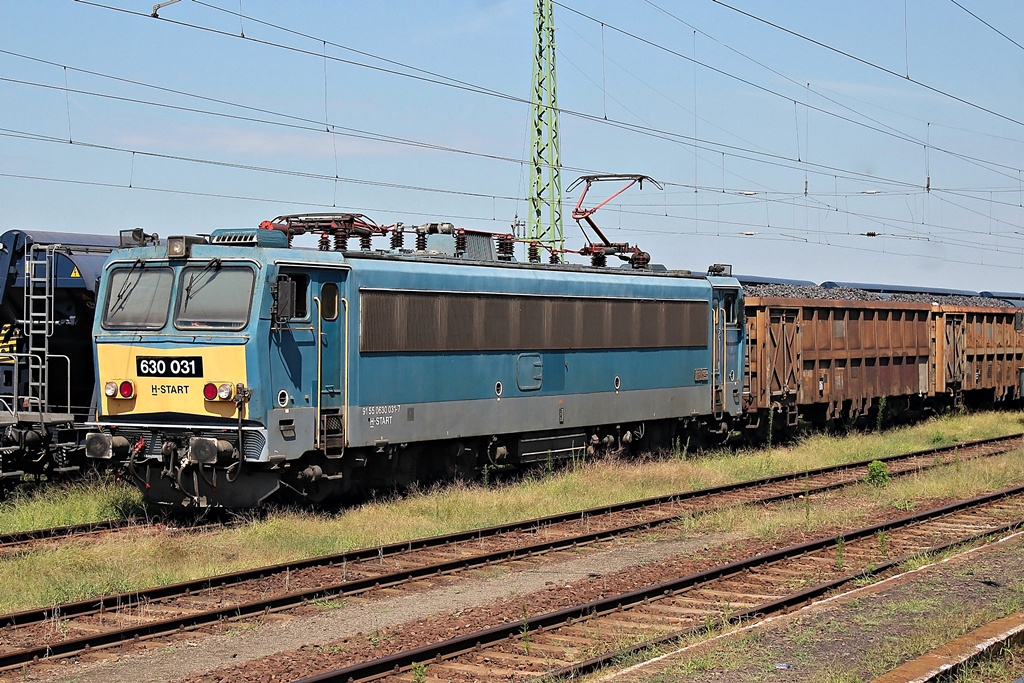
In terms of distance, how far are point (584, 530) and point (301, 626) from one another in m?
5.34

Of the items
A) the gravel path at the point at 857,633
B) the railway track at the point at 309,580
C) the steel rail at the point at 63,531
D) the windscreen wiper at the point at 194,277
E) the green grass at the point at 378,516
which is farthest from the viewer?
the windscreen wiper at the point at 194,277

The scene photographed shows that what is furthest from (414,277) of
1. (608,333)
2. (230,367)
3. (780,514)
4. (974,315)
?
(974,315)

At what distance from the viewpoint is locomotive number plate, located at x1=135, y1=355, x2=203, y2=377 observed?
1379 cm

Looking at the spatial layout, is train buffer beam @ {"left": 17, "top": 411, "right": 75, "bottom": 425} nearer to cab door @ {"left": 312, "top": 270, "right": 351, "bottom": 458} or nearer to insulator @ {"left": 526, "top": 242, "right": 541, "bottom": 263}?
cab door @ {"left": 312, "top": 270, "right": 351, "bottom": 458}

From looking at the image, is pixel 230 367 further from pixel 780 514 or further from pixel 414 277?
pixel 780 514

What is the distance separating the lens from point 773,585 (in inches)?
454

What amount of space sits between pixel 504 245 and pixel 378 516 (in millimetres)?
4713

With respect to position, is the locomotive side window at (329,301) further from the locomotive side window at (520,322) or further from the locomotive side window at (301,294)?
the locomotive side window at (520,322)

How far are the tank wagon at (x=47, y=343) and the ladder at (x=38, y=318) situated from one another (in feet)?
0.04

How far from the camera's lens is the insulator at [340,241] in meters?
15.2

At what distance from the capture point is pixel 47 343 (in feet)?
53.7

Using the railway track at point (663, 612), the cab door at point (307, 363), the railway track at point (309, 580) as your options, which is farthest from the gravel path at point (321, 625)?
the cab door at point (307, 363)

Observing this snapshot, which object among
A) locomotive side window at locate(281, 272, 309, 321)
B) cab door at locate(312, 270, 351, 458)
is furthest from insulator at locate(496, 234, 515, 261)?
locomotive side window at locate(281, 272, 309, 321)

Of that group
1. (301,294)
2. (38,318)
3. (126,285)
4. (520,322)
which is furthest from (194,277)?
(520,322)
